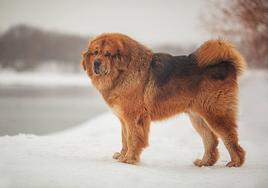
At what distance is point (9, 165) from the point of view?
513 centimetres

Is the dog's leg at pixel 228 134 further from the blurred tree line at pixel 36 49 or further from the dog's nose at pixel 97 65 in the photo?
the blurred tree line at pixel 36 49

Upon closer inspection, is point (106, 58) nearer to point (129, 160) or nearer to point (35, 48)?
point (129, 160)

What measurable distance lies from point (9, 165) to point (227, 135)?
3.72m

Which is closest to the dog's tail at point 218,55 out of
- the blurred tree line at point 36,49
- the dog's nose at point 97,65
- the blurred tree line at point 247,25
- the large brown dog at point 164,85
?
the large brown dog at point 164,85

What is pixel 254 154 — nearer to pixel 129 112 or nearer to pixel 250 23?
pixel 129 112

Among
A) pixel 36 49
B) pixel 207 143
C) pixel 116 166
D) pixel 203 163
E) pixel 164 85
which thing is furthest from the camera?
pixel 36 49

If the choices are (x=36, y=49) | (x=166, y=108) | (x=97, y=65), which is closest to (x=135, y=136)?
(x=166, y=108)

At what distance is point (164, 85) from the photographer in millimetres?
6613

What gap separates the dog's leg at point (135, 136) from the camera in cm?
646

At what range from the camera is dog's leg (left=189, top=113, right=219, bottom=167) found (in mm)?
6809

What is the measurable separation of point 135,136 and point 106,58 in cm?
150

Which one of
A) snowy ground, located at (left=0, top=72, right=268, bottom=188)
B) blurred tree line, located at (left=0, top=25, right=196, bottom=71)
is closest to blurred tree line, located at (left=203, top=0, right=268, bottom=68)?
snowy ground, located at (left=0, top=72, right=268, bottom=188)

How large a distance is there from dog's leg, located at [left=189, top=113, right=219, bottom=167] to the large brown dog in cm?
2

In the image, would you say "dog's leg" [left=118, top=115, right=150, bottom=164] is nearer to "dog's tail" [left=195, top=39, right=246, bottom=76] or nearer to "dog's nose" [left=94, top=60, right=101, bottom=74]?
"dog's nose" [left=94, top=60, right=101, bottom=74]
